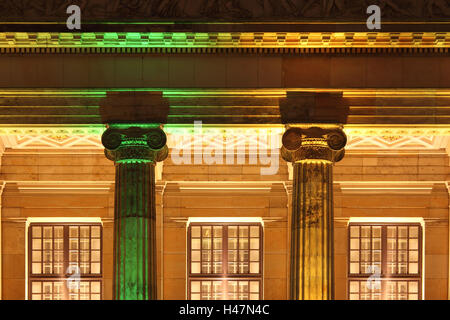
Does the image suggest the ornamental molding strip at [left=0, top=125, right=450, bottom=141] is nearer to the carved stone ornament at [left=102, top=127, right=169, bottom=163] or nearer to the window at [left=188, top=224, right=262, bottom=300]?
the carved stone ornament at [left=102, top=127, right=169, bottom=163]

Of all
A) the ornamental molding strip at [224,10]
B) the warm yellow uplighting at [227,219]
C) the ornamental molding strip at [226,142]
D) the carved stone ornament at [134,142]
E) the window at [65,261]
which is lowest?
the window at [65,261]

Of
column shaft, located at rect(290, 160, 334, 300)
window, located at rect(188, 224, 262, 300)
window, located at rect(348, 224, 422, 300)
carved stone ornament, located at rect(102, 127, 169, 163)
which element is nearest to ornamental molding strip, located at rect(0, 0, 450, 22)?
carved stone ornament, located at rect(102, 127, 169, 163)

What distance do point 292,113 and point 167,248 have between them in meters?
11.0

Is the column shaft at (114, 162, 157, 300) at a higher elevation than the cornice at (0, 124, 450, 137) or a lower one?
lower

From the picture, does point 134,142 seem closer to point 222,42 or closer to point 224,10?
point 222,42

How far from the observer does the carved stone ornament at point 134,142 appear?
2970 cm

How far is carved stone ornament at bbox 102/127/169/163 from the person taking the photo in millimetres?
29703

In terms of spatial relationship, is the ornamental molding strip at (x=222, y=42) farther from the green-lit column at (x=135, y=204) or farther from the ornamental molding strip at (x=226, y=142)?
the ornamental molding strip at (x=226, y=142)

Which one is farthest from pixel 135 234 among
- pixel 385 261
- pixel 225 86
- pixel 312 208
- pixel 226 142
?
pixel 385 261

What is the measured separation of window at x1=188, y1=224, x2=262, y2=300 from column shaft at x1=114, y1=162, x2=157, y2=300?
30.5 ft

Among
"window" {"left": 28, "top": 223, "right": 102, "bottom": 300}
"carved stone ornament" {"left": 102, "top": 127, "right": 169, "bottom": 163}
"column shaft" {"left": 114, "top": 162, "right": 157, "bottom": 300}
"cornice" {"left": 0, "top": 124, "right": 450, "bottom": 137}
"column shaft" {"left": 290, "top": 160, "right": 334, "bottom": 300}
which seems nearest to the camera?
"column shaft" {"left": 290, "top": 160, "right": 334, "bottom": 300}

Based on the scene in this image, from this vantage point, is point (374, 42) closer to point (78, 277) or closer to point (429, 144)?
point (429, 144)

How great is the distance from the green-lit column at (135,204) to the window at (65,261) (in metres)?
9.60

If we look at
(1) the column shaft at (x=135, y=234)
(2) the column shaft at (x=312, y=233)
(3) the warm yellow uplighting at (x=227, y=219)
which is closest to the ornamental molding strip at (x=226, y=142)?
(3) the warm yellow uplighting at (x=227, y=219)
